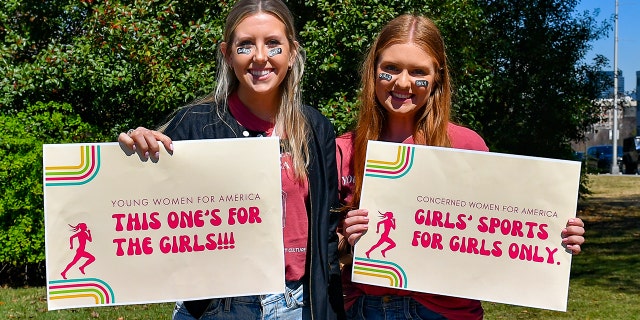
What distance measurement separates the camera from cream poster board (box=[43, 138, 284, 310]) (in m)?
2.65

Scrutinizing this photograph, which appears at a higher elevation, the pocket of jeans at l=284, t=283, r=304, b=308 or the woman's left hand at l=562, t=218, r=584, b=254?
the woman's left hand at l=562, t=218, r=584, b=254

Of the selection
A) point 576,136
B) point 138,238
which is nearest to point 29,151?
point 138,238

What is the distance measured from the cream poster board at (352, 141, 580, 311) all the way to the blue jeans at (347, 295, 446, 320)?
0.08m

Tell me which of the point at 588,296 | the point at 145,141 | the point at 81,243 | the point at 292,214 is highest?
the point at 145,141

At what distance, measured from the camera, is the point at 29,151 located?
8.45 metres

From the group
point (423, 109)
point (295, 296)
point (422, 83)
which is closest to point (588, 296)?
point (423, 109)

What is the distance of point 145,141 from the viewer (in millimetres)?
2641

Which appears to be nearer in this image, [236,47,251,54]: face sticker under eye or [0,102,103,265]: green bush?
[236,47,251,54]: face sticker under eye

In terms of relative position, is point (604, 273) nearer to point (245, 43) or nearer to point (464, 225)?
point (464, 225)

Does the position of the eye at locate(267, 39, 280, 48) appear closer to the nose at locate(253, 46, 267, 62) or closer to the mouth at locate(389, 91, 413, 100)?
the nose at locate(253, 46, 267, 62)

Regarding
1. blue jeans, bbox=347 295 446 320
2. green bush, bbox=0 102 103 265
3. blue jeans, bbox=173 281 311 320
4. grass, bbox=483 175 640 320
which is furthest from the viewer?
green bush, bbox=0 102 103 265

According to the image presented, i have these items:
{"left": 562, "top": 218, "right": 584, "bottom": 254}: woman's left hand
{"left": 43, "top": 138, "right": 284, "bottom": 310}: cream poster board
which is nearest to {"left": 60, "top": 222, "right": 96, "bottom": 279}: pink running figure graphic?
{"left": 43, "top": 138, "right": 284, "bottom": 310}: cream poster board

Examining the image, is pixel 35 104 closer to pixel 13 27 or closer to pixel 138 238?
pixel 13 27

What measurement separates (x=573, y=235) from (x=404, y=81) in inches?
33.3
